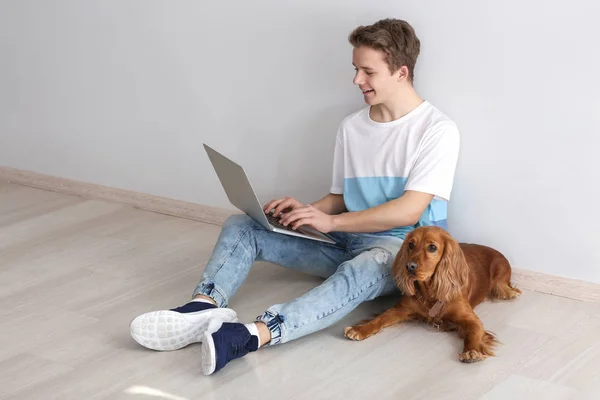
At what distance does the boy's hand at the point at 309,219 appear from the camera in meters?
2.41

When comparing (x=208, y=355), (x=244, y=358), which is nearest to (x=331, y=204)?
(x=244, y=358)

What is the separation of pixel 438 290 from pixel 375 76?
2.02 feet

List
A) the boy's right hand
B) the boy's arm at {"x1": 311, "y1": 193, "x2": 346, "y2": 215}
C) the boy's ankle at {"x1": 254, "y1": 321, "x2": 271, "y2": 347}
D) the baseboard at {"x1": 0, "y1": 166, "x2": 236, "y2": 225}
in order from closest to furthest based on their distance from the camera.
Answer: the boy's ankle at {"x1": 254, "y1": 321, "x2": 271, "y2": 347} < the boy's right hand < the boy's arm at {"x1": 311, "y1": 193, "x2": 346, "y2": 215} < the baseboard at {"x1": 0, "y1": 166, "x2": 236, "y2": 225}

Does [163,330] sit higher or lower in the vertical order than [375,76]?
lower

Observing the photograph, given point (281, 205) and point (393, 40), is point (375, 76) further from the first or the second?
point (281, 205)

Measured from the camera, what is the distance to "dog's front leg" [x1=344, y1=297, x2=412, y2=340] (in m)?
2.30

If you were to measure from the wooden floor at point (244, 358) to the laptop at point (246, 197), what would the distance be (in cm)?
25

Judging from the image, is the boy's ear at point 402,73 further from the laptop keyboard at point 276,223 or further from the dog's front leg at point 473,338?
the dog's front leg at point 473,338

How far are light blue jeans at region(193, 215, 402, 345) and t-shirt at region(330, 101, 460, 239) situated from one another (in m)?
0.13

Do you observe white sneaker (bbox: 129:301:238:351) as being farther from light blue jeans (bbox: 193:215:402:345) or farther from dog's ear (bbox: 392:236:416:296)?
dog's ear (bbox: 392:236:416:296)

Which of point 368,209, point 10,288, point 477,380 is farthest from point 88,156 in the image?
point 477,380

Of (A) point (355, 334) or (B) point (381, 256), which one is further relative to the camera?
(B) point (381, 256)

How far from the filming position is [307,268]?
8.59 ft

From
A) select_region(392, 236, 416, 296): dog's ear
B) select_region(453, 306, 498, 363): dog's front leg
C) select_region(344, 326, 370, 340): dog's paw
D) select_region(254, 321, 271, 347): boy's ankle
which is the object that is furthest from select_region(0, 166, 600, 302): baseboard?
select_region(254, 321, 271, 347): boy's ankle
